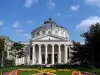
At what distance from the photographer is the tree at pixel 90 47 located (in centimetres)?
5791

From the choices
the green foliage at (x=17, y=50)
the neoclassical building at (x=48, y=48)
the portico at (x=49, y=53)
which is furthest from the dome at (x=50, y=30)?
the green foliage at (x=17, y=50)

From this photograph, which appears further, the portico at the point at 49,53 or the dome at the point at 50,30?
the dome at the point at 50,30

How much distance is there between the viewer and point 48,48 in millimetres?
110812

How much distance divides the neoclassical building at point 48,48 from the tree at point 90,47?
34.9 meters

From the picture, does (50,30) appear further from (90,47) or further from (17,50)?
(90,47)

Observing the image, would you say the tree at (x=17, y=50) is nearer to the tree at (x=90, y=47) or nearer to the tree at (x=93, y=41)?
the tree at (x=90, y=47)

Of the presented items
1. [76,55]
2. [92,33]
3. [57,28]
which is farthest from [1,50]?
[57,28]

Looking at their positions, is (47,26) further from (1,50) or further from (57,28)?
(1,50)

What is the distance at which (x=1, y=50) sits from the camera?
78688 mm

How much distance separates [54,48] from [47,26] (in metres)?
12.5

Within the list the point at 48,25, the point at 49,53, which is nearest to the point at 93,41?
the point at 49,53

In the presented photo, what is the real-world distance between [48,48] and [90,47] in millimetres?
52193

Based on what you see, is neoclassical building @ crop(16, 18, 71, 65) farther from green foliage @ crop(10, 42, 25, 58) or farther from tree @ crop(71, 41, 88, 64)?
tree @ crop(71, 41, 88, 64)

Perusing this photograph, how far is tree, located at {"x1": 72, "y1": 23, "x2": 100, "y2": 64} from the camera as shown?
57.9 metres
